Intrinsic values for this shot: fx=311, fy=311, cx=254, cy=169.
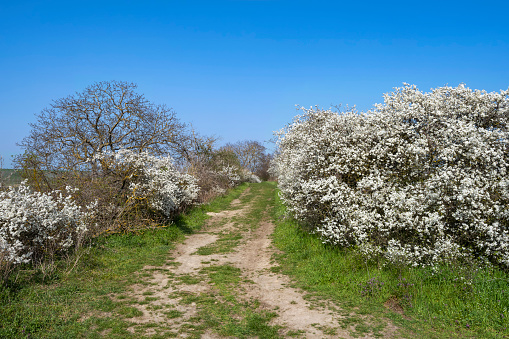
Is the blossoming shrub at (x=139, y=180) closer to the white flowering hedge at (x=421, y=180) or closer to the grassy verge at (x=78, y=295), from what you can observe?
the grassy verge at (x=78, y=295)

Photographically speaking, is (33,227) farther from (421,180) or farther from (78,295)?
(421,180)

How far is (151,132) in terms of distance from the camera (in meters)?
17.2

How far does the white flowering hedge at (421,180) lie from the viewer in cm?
717

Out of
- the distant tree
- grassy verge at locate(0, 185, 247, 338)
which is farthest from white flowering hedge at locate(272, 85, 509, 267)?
the distant tree

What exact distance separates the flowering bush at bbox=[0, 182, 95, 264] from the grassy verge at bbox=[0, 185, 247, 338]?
487 mm

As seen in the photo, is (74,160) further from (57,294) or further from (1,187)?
(57,294)

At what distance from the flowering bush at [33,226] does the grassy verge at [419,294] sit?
6387mm

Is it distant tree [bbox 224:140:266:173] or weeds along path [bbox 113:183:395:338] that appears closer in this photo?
weeds along path [bbox 113:183:395:338]

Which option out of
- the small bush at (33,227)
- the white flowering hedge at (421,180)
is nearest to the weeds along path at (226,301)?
the white flowering hedge at (421,180)

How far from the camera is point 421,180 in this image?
27.7 feet

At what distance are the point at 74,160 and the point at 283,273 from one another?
10100mm

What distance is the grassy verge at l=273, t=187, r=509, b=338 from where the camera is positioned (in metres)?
5.55

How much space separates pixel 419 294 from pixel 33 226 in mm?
9201

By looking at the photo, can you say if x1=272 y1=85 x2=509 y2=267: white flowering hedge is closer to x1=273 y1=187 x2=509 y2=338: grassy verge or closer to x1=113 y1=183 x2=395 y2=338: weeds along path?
x1=273 y1=187 x2=509 y2=338: grassy verge
